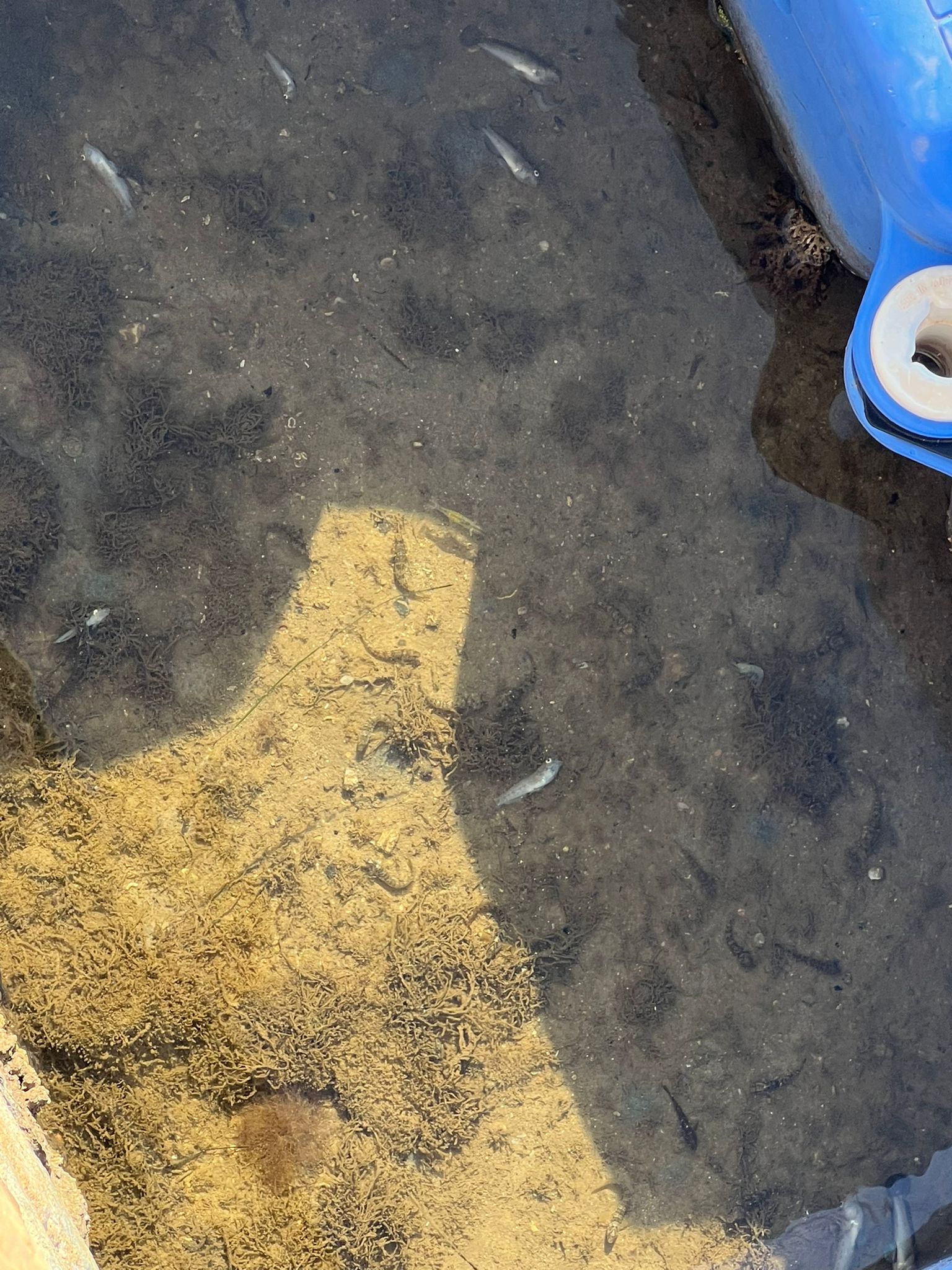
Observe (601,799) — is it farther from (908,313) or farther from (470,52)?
(470,52)

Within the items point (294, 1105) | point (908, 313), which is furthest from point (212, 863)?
point (908, 313)

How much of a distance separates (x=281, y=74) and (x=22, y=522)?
2756 millimetres

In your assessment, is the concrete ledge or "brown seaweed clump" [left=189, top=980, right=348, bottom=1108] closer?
the concrete ledge

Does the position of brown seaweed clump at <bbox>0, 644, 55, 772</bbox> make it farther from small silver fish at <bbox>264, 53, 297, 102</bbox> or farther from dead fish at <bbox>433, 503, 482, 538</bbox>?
small silver fish at <bbox>264, 53, 297, 102</bbox>

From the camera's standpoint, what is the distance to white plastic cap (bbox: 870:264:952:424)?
10.9 feet

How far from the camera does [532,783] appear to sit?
438cm

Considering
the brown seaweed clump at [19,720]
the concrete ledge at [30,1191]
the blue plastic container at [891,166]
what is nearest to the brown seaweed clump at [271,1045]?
the concrete ledge at [30,1191]

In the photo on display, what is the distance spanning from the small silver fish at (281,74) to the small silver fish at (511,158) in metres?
1.05

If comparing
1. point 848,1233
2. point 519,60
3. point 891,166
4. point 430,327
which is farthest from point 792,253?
point 848,1233

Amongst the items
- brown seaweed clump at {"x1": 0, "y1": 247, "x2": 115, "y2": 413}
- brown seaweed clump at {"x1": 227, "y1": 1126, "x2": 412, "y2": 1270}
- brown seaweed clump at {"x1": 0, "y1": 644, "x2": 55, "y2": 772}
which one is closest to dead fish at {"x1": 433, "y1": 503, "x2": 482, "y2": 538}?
brown seaweed clump at {"x1": 0, "y1": 247, "x2": 115, "y2": 413}

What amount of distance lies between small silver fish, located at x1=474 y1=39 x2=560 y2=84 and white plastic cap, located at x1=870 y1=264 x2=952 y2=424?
7.56 feet

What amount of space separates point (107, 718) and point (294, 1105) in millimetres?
2303

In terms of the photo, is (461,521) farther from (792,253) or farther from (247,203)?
(792,253)

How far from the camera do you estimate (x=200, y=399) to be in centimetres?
429
